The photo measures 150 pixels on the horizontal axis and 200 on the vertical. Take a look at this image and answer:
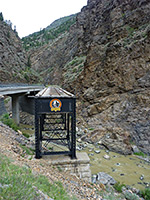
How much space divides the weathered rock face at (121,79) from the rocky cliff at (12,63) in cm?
2164

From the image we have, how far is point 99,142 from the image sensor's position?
50.8ft

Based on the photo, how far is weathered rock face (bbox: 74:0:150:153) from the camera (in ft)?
53.0

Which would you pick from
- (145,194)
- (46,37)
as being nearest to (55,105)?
(145,194)

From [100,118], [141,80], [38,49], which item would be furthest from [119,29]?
[38,49]

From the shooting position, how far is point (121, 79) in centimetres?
1944

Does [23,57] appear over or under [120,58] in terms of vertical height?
over

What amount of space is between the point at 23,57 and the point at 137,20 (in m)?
39.3

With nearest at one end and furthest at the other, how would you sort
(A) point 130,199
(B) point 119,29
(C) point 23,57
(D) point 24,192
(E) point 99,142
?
(D) point 24,192 → (A) point 130,199 → (E) point 99,142 → (B) point 119,29 → (C) point 23,57

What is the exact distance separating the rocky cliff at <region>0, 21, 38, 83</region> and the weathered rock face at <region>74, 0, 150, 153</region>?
21635 mm

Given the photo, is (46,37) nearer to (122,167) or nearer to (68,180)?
(122,167)

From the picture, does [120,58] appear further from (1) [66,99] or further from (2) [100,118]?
(1) [66,99]

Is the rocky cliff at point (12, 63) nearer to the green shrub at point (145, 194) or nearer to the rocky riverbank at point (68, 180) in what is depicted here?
the rocky riverbank at point (68, 180)

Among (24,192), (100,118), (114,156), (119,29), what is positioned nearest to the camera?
(24,192)

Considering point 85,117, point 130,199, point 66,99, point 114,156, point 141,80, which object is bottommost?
point 114,156
